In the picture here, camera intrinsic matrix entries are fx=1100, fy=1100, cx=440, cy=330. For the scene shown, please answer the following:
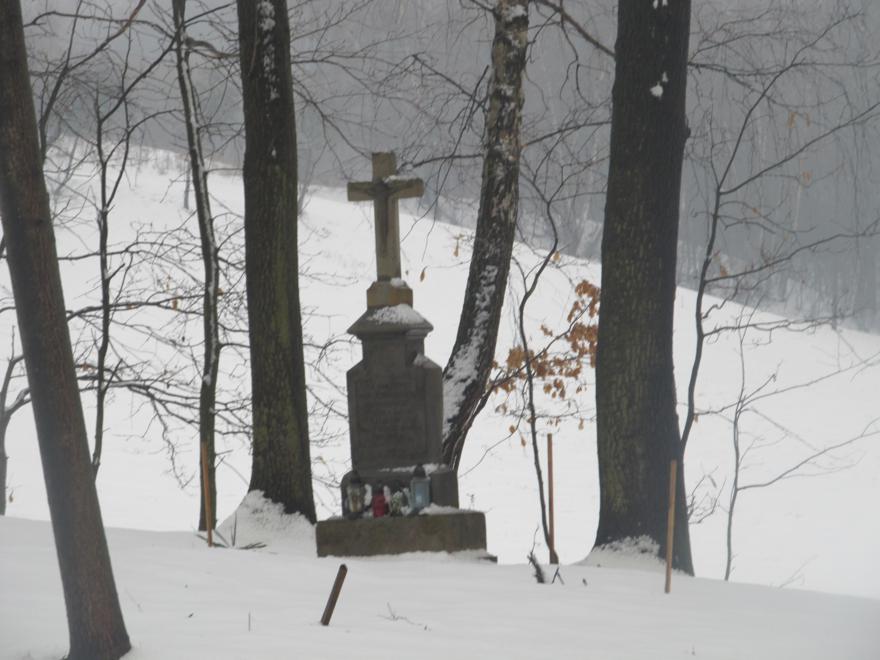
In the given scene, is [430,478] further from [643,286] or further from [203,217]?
[203,217]

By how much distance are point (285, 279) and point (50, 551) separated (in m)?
2.61

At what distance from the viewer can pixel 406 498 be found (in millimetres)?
7645

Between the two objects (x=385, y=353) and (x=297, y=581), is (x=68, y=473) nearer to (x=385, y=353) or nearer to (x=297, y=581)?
(x=297, y=581)

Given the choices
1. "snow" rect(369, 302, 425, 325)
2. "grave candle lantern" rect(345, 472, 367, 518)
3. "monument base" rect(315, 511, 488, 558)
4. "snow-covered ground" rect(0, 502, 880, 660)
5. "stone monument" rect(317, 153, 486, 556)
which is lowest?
"snow-covered ground" rect(0, 502, 880, 660)

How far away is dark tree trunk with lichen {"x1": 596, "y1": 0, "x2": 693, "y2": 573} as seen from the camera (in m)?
7.11

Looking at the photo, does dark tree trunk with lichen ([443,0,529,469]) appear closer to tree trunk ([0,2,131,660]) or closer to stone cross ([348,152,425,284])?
stone cross ([348,152,425,284])

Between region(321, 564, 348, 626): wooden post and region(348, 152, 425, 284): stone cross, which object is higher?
region(348, 152, 425, 284): stone cross

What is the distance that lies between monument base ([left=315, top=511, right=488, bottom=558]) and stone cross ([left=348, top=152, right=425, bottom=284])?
1.96 meters

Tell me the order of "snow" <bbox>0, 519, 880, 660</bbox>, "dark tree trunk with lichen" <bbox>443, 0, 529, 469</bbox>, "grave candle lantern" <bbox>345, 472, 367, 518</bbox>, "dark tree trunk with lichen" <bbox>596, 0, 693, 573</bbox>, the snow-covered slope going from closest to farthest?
1. "snow" <bbox>0, 519, 880, 660</bbox>
2. "dark tree trunk with lichen" <bbox>596, 0, 693, 573</bbox>
3. "grave candle lantern" <bbox>345, 472, 367, 518</bbox>
4. "dark tree trunk with lichen" <bbox>443, 0, 529, 469</bbox>
5. the snow-covered slope

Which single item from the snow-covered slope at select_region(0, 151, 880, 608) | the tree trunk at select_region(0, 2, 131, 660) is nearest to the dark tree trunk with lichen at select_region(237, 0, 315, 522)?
the snow-covered slope at select_region(0, 151, 880, 608)

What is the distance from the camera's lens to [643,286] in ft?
23.6

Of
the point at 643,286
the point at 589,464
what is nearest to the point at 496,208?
the point at 643,286

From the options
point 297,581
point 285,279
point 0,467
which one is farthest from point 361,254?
point 297,581

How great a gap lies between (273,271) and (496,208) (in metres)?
1.99
